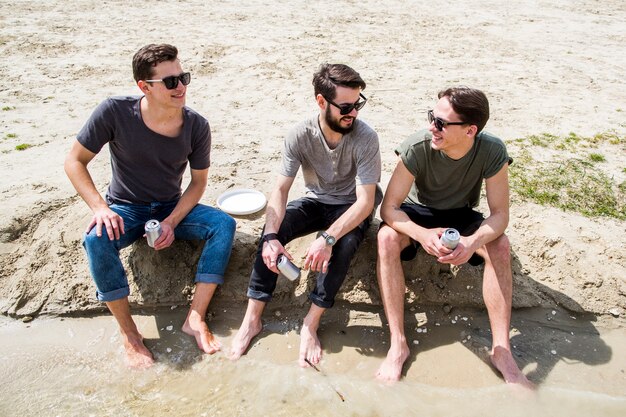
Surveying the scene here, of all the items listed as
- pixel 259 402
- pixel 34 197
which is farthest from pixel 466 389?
pixel 34 197

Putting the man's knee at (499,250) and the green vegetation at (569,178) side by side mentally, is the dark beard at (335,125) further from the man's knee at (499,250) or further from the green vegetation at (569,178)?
the green vegetation at (569,178)

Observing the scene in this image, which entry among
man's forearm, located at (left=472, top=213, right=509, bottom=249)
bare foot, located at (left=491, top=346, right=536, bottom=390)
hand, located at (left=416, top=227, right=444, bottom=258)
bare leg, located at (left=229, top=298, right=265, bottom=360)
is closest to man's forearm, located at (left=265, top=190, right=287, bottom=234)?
bare leg, located at (left=229, top=298, right=265, bottom=360)

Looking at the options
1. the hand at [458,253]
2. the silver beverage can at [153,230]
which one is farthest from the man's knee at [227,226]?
the hand at [458,253]

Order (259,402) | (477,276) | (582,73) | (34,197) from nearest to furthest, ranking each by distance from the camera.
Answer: (259,402) < (477,276) < (34,197) < (582,73)

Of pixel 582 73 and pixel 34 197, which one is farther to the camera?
pixel 582 73

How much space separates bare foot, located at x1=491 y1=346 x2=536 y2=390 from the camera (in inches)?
135

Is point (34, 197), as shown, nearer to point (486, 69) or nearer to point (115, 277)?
point (115, 277)

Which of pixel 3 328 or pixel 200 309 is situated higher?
pixel 200 309

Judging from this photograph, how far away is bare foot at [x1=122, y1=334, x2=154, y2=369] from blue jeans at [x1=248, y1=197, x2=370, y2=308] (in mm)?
888

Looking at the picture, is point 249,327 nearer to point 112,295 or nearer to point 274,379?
point 274,379

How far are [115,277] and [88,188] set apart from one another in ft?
2.33

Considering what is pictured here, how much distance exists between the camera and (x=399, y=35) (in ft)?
35.0

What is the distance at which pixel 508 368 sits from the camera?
3475mm

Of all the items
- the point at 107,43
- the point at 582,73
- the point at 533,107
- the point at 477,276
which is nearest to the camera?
the point at 477,276
